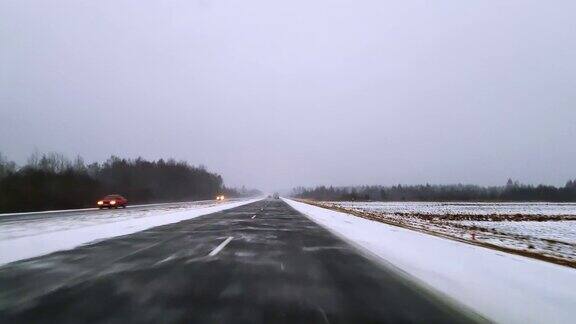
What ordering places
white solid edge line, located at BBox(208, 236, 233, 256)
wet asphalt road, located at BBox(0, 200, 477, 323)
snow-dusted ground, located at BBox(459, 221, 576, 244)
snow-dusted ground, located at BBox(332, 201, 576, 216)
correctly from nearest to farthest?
1. wet asphalt road, located at BBox(0, 200, 477, 323)
2. white solid edge line, located at BBox(208, 236, 233, 256)
3. snow-dusted ground, located at BBox(459, 221, 576, 244)
4. snow-dusted ground, located at BBox(332, 201, 576, 216)

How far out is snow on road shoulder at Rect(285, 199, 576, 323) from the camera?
5961 mm

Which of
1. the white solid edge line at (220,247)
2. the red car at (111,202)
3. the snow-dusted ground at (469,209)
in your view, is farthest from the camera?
the snow-dusted ground at (469,209)

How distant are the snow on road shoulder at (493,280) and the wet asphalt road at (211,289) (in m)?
0.59

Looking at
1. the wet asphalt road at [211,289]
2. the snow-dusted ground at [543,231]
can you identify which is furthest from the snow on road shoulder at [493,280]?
the snow-dusted ground at [543,231]

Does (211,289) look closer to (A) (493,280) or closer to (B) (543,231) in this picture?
(A) (493,280)

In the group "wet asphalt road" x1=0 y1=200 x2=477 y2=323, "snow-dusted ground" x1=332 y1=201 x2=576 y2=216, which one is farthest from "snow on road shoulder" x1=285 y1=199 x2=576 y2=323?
"snow-dusted ground" x1=332 y1=201 x2=576 y2=216

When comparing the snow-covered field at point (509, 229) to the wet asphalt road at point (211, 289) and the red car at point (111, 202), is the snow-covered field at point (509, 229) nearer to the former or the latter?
the wet asphalt road at point (211, 289)

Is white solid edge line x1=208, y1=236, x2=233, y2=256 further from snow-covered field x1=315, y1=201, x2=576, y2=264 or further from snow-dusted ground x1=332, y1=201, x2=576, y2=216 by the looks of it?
snow-dusted ground x1=332, y1=201, x2=576, y2=216

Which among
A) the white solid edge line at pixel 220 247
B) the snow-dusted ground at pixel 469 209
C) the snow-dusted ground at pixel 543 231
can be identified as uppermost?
the snow-dusted ground at pixel 469 209

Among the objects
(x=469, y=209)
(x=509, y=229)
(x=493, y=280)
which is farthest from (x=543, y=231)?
(x=469, y=209)

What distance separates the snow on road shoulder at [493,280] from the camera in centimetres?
596

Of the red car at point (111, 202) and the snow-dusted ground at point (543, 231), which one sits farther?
the red car at point (111, 202)

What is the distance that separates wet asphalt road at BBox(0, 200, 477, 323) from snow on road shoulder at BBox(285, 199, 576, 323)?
0.59 metres

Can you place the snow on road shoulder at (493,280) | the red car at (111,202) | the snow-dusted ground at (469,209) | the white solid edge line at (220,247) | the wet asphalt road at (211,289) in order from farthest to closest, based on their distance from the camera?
the snow-dusted ground at (469,209) < the red car at (111,202) < the white solid edge line at (220,247) < the snow on road shoulder at (493,280) < the wet asphalt road at (211,289)
